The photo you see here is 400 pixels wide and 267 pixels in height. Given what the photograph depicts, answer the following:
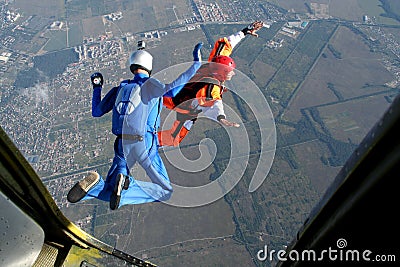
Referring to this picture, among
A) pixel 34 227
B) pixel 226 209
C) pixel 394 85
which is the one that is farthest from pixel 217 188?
pixel 34 227

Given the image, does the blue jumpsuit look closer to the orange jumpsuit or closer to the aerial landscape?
the orange jumpsuit

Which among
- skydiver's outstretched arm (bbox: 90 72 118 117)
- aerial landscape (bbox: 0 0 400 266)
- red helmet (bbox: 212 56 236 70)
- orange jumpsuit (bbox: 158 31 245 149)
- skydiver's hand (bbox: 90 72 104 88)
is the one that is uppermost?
skydiver's hand (bbox: 90 72 104 88)

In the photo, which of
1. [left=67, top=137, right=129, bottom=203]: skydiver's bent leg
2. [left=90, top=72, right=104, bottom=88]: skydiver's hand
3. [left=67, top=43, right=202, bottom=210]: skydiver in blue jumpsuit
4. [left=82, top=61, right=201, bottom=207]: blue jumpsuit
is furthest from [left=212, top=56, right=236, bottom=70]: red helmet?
[left=67, top=137, right=129, bottom=203]: skydiver's bent leg

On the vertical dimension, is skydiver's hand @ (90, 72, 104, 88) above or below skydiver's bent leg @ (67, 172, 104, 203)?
above

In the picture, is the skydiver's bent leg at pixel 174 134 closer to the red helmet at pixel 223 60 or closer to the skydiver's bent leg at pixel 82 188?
the red helmet at pixel 223 60

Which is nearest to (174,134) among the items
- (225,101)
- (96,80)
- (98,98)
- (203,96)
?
(203,96)

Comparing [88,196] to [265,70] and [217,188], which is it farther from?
[265,70]

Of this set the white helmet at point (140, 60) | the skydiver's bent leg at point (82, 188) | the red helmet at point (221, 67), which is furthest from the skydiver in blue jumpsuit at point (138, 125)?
the red helmet at point (221, 67)
